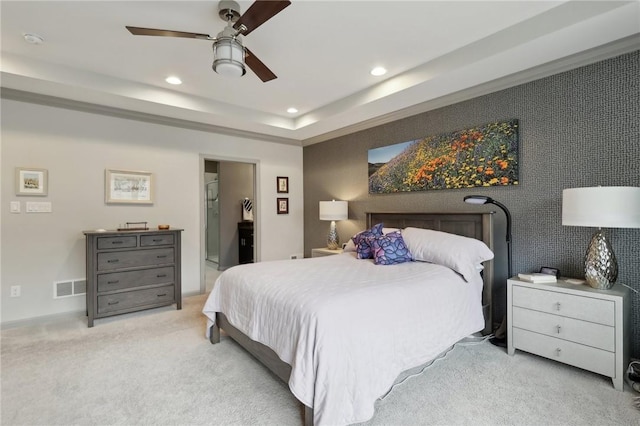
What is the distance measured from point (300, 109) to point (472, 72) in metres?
2.30

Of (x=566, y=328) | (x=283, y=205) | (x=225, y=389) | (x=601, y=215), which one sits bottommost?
(x=225, y=389)

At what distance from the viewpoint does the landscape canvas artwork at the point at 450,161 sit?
299 cm

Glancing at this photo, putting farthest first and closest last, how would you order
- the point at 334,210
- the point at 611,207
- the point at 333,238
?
1. the point at 333,238
2. the point at 334,210
3. the point at 611,207

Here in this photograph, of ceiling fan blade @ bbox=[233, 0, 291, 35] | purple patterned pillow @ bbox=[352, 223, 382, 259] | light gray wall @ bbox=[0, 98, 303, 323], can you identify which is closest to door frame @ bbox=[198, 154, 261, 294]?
light gray wall @ bbox=[0, 98, 303, 323]

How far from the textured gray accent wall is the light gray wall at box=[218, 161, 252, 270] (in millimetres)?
4163

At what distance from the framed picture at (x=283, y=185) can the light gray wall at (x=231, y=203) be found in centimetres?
132

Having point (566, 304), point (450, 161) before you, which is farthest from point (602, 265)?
point (450, 161)

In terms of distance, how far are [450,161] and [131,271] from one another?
3822 mm

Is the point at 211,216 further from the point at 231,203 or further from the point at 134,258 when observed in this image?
the point at 134,258

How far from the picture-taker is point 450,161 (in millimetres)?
3441

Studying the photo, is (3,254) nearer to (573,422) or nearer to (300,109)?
(300,109)

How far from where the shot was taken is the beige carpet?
5.82 feet

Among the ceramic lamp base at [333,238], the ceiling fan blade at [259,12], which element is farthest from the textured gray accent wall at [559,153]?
the ceiling fan blade at [259,12]

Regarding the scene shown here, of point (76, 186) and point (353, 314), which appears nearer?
point (353, 314)
